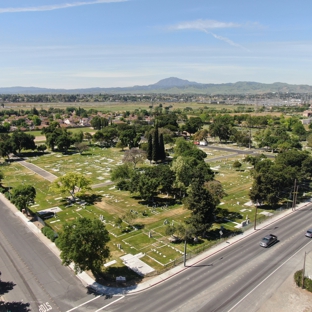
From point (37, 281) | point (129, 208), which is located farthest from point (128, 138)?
point (37, 281)

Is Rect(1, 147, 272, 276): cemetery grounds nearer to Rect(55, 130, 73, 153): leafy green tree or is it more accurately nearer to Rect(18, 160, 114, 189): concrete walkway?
Rect(18, 160, 114, 189): concrete walkway

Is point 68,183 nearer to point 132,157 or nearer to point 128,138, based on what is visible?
point 132,157

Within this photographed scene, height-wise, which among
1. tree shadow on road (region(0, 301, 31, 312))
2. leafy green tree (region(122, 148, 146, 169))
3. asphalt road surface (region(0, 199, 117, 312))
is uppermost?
leafy green tree (region(122, 148, 146, 169))

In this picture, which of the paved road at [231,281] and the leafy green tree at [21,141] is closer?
the paved road at [231,281]

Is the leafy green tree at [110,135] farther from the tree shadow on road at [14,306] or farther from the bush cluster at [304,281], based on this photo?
the bush cluster at [304,281]

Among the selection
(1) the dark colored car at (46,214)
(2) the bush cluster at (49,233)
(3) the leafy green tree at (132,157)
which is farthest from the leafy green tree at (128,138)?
(2) the bush cluster at (49,233)

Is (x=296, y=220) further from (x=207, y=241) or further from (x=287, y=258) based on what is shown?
(x=207, y=241)

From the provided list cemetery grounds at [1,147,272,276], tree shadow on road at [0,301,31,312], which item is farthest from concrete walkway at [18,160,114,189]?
tree shadow on road at [0,301,31,312]
